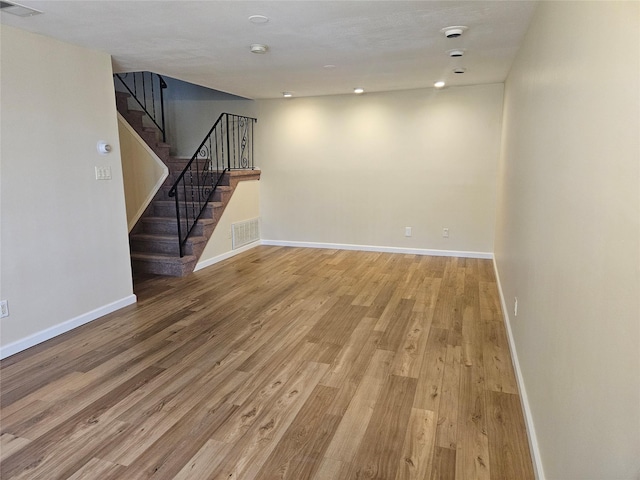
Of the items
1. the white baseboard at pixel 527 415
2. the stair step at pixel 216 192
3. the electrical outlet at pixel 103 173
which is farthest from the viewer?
the stair step at pixel 216 192

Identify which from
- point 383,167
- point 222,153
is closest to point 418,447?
point 383,167

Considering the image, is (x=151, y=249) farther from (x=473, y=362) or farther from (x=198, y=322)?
(x=473, y=362)

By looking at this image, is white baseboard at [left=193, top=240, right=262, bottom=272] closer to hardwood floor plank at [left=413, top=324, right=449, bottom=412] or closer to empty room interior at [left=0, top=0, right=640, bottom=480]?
empty room interior at [left=0, top=0, right=640, bottom=480]

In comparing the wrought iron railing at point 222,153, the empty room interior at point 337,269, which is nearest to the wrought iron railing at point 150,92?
the wrought iron railing at point 222,153

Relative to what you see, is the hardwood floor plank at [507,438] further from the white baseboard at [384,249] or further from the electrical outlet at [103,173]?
the white baseboard at [384,249]

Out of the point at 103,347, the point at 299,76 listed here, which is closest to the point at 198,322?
the point at 103,347

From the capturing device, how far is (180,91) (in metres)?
6.91

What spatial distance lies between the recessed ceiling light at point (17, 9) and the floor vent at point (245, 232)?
373cm

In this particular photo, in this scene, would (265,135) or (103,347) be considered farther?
(265,135)

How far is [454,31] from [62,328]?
3.87m

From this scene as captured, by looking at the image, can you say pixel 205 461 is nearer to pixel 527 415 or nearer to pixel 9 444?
pixel 9 444

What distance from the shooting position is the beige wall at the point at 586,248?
952 millimetres

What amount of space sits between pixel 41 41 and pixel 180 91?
3.99 m

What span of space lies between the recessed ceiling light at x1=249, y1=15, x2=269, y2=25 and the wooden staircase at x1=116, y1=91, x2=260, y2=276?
3083mm
